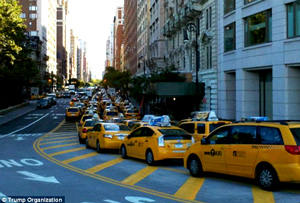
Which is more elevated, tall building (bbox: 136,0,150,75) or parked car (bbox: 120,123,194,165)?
tall building (bbox: 136,0,150,75)

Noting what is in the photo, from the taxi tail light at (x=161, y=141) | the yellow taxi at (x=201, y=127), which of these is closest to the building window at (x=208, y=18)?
the yellow taxi at (x=201, y=127)

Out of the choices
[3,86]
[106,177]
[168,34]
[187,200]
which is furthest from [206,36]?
[3,86]

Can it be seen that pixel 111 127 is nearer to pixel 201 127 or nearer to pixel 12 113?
pixel 201 127

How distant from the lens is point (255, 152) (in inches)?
429

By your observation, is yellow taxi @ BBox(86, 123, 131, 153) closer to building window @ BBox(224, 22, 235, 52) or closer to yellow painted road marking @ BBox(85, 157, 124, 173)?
yellow painted road marking @ BBox(85, 157, 124, 173)

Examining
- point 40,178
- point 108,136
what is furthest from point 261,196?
point 108,136

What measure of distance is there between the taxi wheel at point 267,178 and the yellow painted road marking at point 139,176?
3336 mm

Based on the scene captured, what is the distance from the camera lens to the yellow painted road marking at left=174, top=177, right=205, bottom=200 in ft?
33.3

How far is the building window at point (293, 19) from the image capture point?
79.6 ft

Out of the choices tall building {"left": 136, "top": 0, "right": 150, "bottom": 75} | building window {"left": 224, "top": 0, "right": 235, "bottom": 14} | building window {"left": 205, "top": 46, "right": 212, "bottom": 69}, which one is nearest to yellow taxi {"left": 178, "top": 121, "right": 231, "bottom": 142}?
building window {"left": 224, "top": 0, "right": 235, "bottom": 14}

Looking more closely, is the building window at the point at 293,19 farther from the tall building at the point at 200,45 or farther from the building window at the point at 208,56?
the building window at the point at 208,56

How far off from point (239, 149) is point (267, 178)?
120 cm

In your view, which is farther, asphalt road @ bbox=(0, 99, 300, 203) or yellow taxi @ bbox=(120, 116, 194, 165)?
yellow taxi @ bbox=(120, 116, 194, 165)

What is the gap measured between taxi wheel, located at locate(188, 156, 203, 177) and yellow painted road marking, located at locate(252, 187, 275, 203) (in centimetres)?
214
